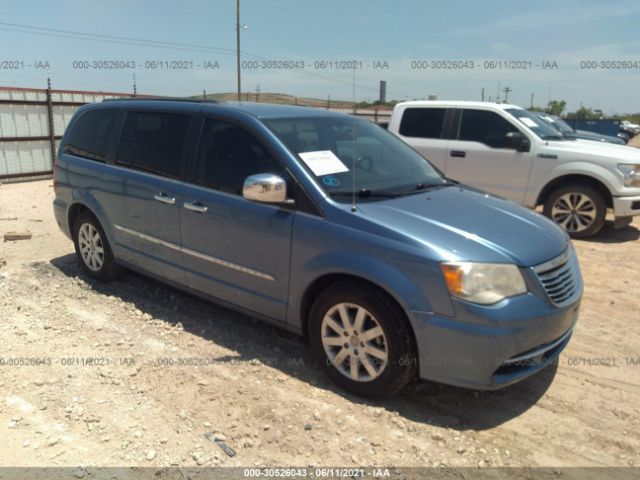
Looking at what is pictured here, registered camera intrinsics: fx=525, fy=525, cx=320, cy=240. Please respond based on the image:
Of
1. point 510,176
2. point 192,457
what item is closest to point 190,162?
point 192,457

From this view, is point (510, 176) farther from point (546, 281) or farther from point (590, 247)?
point (546, 281)

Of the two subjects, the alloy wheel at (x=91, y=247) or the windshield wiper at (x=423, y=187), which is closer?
the windshield wiper at (x=423, y=187)

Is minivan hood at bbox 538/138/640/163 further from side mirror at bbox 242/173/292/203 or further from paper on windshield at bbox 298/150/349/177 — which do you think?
side mirror at bbox 242/173/292/203

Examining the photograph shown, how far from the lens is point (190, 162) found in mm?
4152

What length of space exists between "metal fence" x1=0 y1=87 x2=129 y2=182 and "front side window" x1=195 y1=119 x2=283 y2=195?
10.7 m

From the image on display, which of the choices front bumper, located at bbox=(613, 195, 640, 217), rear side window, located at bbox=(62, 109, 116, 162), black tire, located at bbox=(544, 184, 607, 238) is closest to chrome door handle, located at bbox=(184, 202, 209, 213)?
rear side window, located at bbox=(62, 109, 116, 162)

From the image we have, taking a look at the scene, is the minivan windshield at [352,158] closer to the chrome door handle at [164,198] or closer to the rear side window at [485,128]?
the chrome door handle at [164,198]

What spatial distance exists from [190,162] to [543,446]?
313 centimetres

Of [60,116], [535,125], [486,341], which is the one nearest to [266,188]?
[486,341]

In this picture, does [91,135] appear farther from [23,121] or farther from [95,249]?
[23,121]

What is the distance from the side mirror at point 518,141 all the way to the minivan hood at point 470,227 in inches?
172

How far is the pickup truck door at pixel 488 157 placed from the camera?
7996mm

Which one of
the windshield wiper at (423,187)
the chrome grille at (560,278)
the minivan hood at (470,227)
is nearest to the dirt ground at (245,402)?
the chrome grille at (560,278)

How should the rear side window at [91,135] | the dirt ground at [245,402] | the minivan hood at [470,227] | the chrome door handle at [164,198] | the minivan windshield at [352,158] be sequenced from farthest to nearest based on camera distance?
the rear side window at [91,135]
the chrome door handle at [164,198]
the minivan windshield at [352,158]
the minivan hood at [470,227]
the dirt ground at [245,402]
